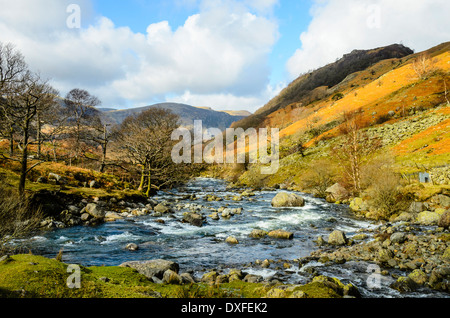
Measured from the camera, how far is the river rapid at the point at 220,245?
34.8 feet

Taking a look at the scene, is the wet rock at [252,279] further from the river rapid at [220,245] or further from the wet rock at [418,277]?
the wet rock at [418,277]

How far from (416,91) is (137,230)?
262 feet

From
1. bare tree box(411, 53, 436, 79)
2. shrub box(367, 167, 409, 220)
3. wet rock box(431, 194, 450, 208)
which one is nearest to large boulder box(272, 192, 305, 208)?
shrub box(367, 167, 409, 220)

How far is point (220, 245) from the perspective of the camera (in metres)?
15.0

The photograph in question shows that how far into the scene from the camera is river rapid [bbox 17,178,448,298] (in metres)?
10.6

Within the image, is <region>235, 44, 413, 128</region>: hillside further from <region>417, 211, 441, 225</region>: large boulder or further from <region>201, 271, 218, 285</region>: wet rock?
<region>201, 271, 218, 285</region>: wet rock

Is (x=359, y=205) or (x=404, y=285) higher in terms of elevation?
(x=359, y=205)

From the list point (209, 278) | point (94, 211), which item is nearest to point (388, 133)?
point (209, 278)

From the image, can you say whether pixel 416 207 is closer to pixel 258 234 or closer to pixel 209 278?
pixel 258 234

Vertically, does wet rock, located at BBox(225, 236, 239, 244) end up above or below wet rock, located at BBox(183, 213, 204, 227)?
below

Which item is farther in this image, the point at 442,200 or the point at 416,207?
the point at 442,200

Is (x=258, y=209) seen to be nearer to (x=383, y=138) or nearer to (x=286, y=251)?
(x=286, y=251)

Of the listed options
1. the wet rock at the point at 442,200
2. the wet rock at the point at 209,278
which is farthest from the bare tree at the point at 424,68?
the wet rock at the point at 209,278
